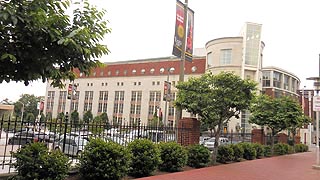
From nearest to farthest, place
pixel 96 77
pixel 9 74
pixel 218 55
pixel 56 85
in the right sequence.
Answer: pixel 9 74 < pixel 56 85 < pixel 218 55 < pixel 96 77

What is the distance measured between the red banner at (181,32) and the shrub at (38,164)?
6819mm

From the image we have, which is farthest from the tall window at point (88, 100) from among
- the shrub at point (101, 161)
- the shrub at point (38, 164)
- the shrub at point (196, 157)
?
the shrub at point (38, 164)

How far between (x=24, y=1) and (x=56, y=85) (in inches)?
82.6

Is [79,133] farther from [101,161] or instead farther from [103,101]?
[103,101]

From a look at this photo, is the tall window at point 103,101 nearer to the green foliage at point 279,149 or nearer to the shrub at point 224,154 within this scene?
the green foliage at point 279,149

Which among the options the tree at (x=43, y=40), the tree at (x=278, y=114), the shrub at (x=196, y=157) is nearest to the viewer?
the tree at (x=43, y=40)

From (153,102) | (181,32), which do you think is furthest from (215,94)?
(153,102)

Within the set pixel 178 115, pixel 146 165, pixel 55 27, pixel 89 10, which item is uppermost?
pixel 89 10

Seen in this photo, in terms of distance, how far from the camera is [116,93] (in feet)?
290

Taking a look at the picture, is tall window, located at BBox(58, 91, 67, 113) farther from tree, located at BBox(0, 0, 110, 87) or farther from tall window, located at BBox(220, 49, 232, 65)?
tree, located at BBox(0, 0, 110, 87)

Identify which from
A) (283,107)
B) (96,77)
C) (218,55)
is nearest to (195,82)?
(283,107)

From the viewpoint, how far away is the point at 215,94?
14.2 metres

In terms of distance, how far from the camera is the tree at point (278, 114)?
75.6 ft

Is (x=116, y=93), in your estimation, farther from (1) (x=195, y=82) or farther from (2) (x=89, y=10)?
(2) (x=89, y=10)
